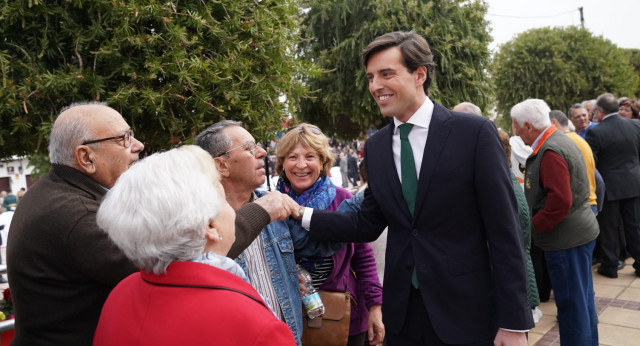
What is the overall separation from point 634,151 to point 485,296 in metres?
5.57

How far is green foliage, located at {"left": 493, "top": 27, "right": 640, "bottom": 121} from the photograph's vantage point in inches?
673

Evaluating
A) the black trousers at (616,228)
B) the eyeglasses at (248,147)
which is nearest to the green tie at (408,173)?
the eyeglasses at (248,147)

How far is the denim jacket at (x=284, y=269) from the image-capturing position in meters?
2.41

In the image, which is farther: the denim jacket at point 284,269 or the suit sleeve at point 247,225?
the denim jacket at point 284,269

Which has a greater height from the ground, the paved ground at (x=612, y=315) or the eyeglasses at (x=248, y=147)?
the eyeglasses at (x=248, y=147)

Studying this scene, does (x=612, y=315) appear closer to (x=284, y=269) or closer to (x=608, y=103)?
(x=608, y=103)

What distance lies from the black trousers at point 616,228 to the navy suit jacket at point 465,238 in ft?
16.9

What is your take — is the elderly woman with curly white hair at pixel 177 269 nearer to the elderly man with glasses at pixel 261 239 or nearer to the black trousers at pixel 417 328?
the elderly man with glasses at pixel 261 239

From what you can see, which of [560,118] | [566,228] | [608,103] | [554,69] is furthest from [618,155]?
[554,69]

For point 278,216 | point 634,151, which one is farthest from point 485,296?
point 634,151

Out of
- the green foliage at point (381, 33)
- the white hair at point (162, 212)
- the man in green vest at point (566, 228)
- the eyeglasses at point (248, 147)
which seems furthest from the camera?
the green foliage at point (381, 33)

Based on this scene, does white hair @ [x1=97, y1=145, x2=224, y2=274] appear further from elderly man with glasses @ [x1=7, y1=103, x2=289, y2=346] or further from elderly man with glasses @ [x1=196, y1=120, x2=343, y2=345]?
elderly man with glasses @ [x1=196, y1=120, x2=343, y2=345]

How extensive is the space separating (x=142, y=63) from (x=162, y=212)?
1.40m

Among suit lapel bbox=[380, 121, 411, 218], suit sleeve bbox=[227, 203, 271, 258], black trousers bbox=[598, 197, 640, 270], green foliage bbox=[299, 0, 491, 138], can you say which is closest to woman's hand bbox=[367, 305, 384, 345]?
suit lapel bbox=[380, 121, 411, 218]
